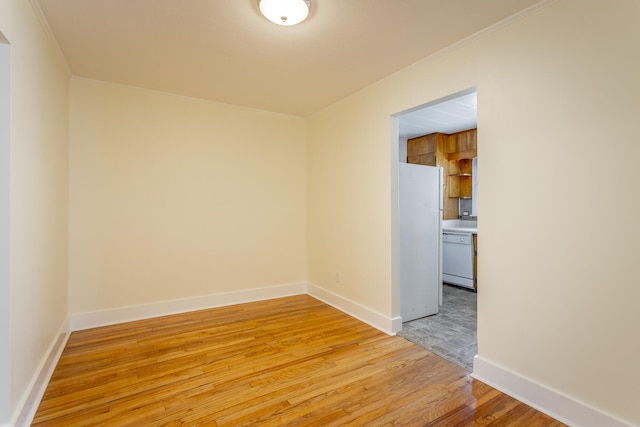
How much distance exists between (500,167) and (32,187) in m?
3.07

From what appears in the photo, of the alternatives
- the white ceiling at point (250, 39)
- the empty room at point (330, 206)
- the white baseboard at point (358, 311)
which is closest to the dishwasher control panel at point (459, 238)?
the empty room at point (330, 206)

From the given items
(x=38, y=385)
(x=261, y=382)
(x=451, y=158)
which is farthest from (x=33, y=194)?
(x=451, y=158)

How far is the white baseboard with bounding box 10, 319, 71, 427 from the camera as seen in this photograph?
5.60 ft

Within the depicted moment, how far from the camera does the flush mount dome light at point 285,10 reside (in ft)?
6.26

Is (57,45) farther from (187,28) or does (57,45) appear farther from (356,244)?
(356,244)

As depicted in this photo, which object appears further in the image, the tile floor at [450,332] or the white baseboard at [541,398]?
the tile floor at [450,332]

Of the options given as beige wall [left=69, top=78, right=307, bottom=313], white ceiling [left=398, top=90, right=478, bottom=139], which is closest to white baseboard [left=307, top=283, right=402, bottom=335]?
beige wall [left=69, top=78, right=307, bottom=313]

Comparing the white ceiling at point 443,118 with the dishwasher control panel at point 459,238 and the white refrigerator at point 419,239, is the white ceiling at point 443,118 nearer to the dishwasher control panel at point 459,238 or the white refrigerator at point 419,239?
the white refrigerator at point 419,239

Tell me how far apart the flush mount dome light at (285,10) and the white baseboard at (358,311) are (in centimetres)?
268

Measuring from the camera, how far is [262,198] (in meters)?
4.20

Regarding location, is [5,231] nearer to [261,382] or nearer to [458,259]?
[261,382]

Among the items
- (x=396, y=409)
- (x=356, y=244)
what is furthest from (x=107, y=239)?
(x=396, y=409)

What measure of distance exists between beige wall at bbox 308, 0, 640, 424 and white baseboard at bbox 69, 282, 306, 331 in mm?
2680

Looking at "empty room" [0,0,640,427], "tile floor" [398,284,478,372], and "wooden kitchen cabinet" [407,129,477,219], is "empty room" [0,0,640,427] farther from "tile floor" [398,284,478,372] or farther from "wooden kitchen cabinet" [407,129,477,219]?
"wooden kitchen cabinet" [407,129,477,219]
